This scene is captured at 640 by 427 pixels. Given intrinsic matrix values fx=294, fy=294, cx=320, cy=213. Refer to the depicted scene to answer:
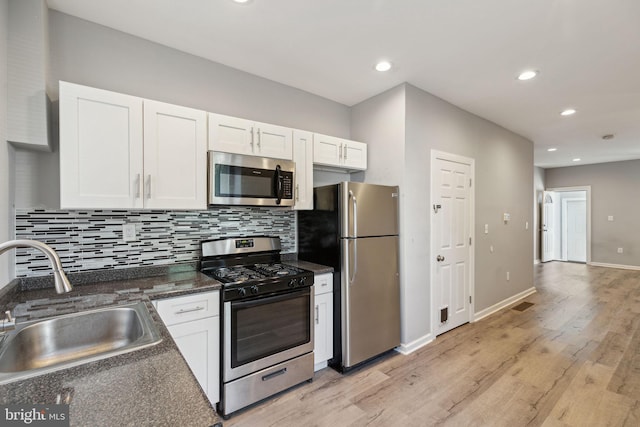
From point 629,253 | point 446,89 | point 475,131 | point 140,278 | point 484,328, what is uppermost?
point 446,89

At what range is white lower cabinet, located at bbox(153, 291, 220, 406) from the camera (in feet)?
5.82

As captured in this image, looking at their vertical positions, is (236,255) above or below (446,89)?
below

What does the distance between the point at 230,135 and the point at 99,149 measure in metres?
0.83

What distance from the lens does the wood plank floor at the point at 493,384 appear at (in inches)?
77.2

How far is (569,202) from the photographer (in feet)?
26.7

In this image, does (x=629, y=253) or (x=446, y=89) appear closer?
(x=446, y=89)

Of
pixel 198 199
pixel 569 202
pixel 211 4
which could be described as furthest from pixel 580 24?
pixel 569 202

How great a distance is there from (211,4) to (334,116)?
1716 mm

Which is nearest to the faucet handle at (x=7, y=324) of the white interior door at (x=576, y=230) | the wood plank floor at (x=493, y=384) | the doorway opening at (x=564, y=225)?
the wood plank floor at (x=493, y=384)

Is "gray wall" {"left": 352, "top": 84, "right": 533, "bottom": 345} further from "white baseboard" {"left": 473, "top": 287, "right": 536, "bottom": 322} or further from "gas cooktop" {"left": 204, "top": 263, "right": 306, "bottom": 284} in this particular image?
"gas cooktop" {"left": 204, "top": 263, "right": 306, "bottom": 284}

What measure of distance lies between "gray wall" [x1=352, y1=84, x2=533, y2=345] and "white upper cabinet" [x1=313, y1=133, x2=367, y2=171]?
15 centimetres

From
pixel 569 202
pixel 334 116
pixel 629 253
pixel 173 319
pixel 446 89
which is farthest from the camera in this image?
pixel 569 202

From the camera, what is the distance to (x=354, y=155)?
3.06 metres

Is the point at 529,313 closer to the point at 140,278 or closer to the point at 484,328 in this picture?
the point at 484,328
